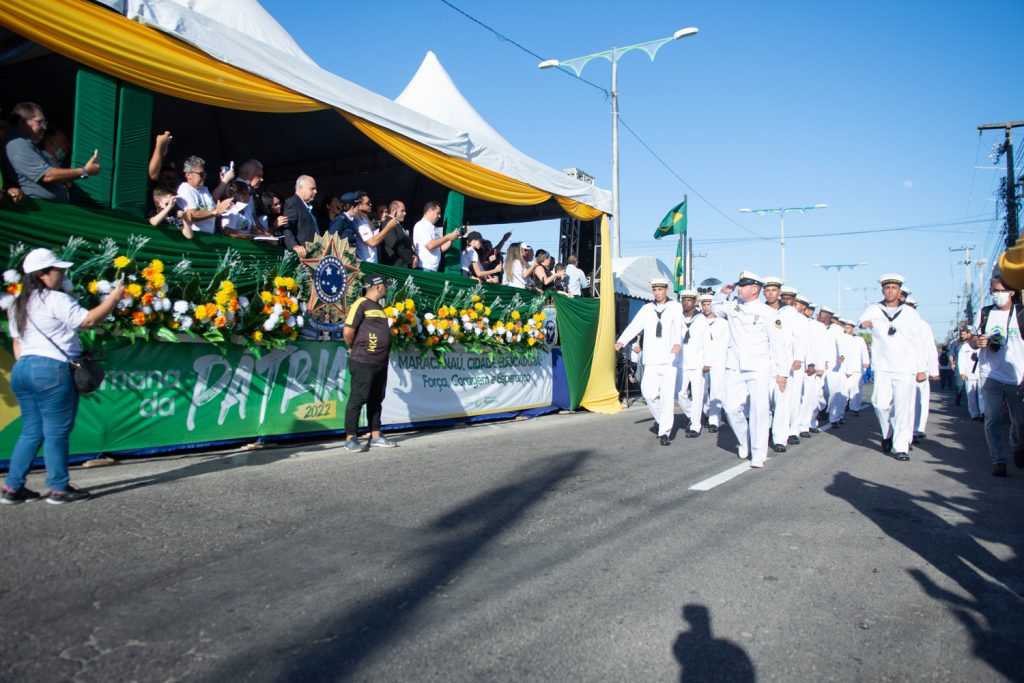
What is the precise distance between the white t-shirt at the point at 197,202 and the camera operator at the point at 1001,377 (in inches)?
310

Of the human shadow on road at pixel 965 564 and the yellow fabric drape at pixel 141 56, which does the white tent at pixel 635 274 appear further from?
the human shadow on road at pixel 965 564

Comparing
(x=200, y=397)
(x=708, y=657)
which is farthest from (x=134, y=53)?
(x=708, y=657)

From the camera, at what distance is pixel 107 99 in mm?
6211

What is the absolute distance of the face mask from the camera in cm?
734

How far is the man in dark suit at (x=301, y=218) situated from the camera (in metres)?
8.01

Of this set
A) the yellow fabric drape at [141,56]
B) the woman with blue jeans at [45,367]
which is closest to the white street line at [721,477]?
the woman with blue jeans at [45,367]

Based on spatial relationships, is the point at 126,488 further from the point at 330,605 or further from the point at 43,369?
the point at 330,605

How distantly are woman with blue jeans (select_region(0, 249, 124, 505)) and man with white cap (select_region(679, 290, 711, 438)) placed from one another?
7591 millimetres

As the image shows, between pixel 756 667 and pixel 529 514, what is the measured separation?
2267 mm

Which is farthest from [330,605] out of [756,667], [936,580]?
[936,580]

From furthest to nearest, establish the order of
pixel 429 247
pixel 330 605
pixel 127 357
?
pixel 429 247 → pixel 127 357 → pixel 330 605

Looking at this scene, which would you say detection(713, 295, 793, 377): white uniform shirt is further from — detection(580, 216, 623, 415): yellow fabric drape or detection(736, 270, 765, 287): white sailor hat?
detection(580, 216, 623, 415): yellow fabric drape

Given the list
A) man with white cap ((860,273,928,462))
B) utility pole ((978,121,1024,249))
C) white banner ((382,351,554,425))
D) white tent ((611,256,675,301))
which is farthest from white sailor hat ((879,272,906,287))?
utility pole ((978,121,1024,249))

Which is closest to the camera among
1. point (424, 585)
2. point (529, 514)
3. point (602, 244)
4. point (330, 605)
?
point (330, 605)
